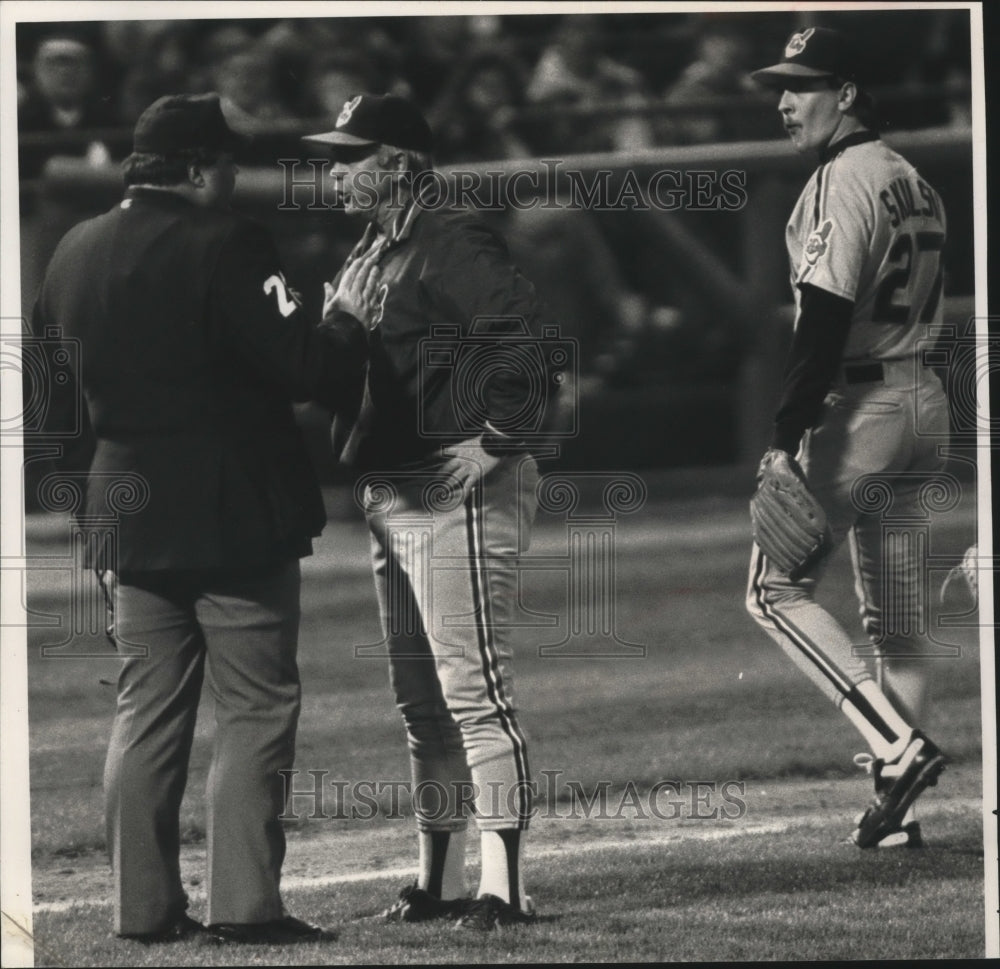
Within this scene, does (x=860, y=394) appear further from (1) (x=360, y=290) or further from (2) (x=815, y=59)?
(1) (x=360, y=290)

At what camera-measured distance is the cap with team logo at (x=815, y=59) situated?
493 cm

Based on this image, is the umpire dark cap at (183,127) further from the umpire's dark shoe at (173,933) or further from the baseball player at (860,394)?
the umpire's dark shoe at (173,933)

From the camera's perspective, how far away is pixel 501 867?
194 inches

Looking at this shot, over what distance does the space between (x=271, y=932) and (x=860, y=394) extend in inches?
87.2

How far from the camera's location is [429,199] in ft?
16.0

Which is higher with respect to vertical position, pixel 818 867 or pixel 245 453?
pixel 245 453

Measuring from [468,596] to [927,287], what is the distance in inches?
61.0

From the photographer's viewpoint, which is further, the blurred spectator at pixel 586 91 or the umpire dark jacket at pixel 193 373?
the blurred spectator at pixel 586 91

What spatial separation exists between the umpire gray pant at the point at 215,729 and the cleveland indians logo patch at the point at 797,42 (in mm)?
1971

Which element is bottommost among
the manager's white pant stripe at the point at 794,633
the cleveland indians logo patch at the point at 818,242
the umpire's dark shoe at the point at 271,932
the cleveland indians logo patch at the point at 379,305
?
the umpire's dark shoe at the point at 271,932

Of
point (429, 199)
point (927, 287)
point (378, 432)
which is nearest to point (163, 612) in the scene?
point (378, 432)

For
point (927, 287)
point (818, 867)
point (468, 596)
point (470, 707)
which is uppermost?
point (927, 287)

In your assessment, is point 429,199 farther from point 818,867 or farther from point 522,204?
point 818,867

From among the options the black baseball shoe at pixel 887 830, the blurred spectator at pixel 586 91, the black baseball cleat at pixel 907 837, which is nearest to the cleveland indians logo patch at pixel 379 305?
the blurred spectator at pixel 586 91
